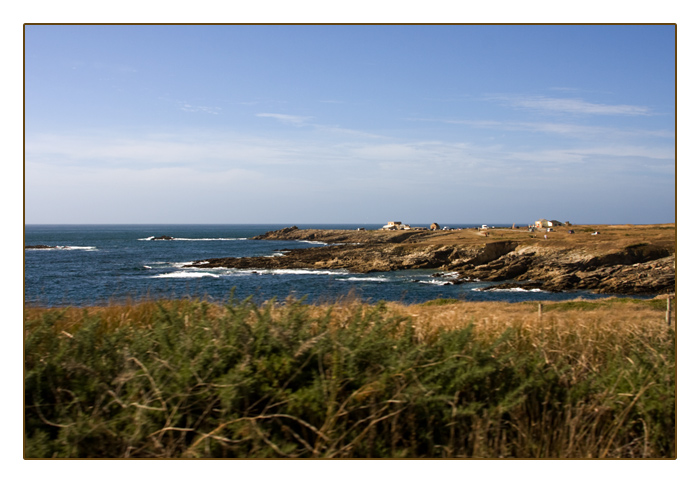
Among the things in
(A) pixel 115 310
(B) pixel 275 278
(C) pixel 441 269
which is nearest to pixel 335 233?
(C) pixel 441 269

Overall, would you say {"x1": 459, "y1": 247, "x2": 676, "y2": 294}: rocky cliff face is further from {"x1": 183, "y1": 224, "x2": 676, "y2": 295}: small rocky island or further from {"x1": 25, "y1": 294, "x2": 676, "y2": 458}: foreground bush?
{"x1": 25, "y1": 294, "x2": 676, "y2": 458}: foreground bush

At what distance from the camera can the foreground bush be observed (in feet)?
10.2

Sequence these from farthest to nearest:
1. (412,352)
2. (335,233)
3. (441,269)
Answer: (335,233)
(441,269)
(412,352)

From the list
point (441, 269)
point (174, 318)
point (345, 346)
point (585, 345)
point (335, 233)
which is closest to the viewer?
point (345, 346)

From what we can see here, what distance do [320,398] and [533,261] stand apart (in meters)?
48.3

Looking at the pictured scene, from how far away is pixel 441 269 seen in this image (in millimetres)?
51375

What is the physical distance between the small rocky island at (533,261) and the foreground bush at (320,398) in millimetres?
34262

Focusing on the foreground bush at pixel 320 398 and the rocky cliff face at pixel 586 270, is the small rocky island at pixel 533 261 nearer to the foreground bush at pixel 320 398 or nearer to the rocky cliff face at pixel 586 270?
the rocky cliff face at pixel 586 270

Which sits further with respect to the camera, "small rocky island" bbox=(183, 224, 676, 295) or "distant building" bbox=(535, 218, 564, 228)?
"distant building" bbox=(535, 218, 564, 228)

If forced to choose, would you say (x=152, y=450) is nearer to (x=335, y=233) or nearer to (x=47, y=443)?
(x=47, y=443)

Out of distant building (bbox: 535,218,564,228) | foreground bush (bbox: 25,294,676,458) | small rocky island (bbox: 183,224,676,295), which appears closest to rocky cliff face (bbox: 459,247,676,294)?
small rocky island (bbox: 183,224,676,295)

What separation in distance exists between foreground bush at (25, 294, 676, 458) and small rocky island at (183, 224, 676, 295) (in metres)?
34.3

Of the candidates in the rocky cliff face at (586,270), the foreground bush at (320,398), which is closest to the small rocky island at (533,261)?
the rocky cliff face at (586,270)

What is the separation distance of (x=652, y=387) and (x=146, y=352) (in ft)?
13.6
